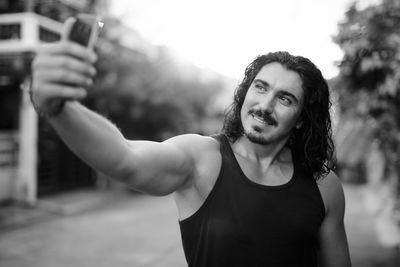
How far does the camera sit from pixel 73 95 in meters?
0.97

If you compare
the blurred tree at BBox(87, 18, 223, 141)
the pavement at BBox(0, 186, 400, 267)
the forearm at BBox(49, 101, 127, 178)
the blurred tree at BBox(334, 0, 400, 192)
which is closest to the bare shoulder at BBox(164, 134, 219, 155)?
the forearm at BBox(49, 101, 127, 178)

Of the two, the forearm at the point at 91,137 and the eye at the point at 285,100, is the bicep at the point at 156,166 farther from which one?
the eye at the point at 285,100

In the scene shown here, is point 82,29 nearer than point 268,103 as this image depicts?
Yes

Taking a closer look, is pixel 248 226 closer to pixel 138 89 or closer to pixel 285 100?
pixel 285 100

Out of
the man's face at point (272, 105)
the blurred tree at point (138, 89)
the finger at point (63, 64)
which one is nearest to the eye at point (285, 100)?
the man's face at point (272, 105)

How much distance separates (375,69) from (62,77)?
11.6 feet

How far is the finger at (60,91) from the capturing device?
967 millimetres

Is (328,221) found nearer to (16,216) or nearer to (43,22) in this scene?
(16,216)

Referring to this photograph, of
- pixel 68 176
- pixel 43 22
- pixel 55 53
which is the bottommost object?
pixel 68 176

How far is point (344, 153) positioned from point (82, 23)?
654 cm

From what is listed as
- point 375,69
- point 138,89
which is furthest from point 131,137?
point 375,69

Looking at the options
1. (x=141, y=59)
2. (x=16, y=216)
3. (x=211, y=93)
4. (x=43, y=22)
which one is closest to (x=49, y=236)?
(x=16, y=216)

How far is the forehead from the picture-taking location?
2170mm

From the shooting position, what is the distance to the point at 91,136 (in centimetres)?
121
